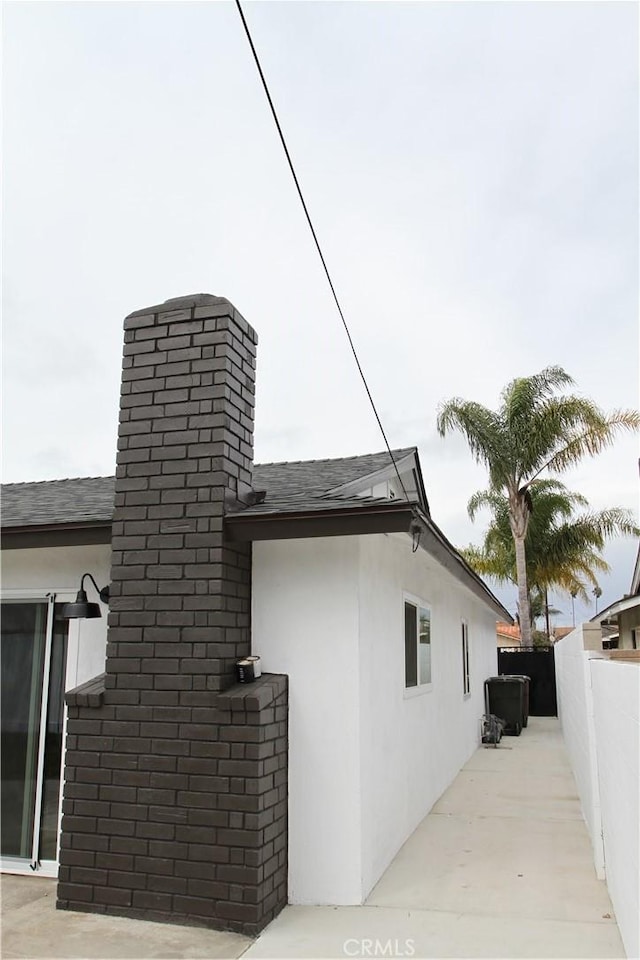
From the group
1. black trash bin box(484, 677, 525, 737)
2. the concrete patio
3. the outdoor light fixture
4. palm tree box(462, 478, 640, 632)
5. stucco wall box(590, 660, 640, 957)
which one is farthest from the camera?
palm tree box(462, 478, 640, 632)

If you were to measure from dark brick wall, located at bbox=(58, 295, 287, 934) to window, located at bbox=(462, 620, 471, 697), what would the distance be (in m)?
7.48

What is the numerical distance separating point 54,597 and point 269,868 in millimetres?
2596

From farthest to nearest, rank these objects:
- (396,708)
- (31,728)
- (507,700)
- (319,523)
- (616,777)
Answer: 1. (507,700)
2. (396,708)
3. (31,728)
4. (319,523)
5. (616,777)

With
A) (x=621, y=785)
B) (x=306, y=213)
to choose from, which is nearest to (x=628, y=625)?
(x=621, y=785)

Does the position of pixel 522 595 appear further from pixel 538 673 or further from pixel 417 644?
pixel 417 644

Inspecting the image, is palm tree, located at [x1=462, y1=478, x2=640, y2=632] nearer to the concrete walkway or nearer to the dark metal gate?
the dark metal gate

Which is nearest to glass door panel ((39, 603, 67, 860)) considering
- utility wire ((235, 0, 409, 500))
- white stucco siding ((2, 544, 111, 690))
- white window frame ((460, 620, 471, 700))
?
white stucco siding ((2, 544, 111, 690))

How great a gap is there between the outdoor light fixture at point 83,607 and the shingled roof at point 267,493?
1.72ft

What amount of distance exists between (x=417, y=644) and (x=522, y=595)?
1445 cm

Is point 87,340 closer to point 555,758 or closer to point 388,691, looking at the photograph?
point 388,691

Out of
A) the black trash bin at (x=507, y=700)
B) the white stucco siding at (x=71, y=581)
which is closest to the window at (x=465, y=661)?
the black trash bin at (x=507, y=700)

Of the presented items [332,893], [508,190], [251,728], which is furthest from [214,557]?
[508,190]

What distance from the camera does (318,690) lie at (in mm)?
5051

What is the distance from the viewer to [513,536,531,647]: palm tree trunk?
20.9 meters
